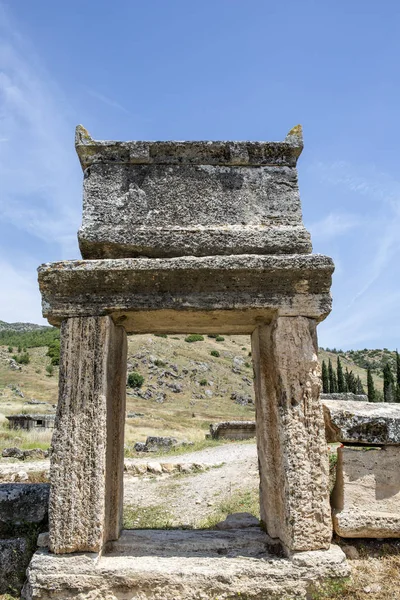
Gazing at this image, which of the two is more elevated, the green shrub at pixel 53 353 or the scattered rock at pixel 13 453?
the green shrub at pixel 53 353

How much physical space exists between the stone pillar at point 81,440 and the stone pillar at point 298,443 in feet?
4.61

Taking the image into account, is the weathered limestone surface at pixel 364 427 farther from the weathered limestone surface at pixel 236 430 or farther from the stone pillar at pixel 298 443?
the weathered limestone surface at pixel 236 430

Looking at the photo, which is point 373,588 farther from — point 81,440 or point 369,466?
point 81,440

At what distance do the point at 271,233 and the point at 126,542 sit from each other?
2.97 m

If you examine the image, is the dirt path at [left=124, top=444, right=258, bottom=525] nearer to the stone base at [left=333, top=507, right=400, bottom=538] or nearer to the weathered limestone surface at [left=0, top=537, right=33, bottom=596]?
the weathered limestone surface at [left=0, top=537, right=33, bottom=596]

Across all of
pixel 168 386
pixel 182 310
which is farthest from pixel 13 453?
pixel 168 386

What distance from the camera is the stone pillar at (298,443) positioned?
3641 millimetres

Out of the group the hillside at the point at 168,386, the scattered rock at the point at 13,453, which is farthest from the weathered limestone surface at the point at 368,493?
Result: the hillside at the point at 168,386

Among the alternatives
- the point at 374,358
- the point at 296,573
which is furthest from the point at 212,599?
the point at 374,358

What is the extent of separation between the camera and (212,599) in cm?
343

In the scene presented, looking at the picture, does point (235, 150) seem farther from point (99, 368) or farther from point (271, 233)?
point (99, 368)

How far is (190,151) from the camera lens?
4.45 metres

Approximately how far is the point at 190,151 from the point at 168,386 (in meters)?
36.2

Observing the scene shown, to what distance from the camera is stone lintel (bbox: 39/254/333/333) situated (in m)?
3.85
